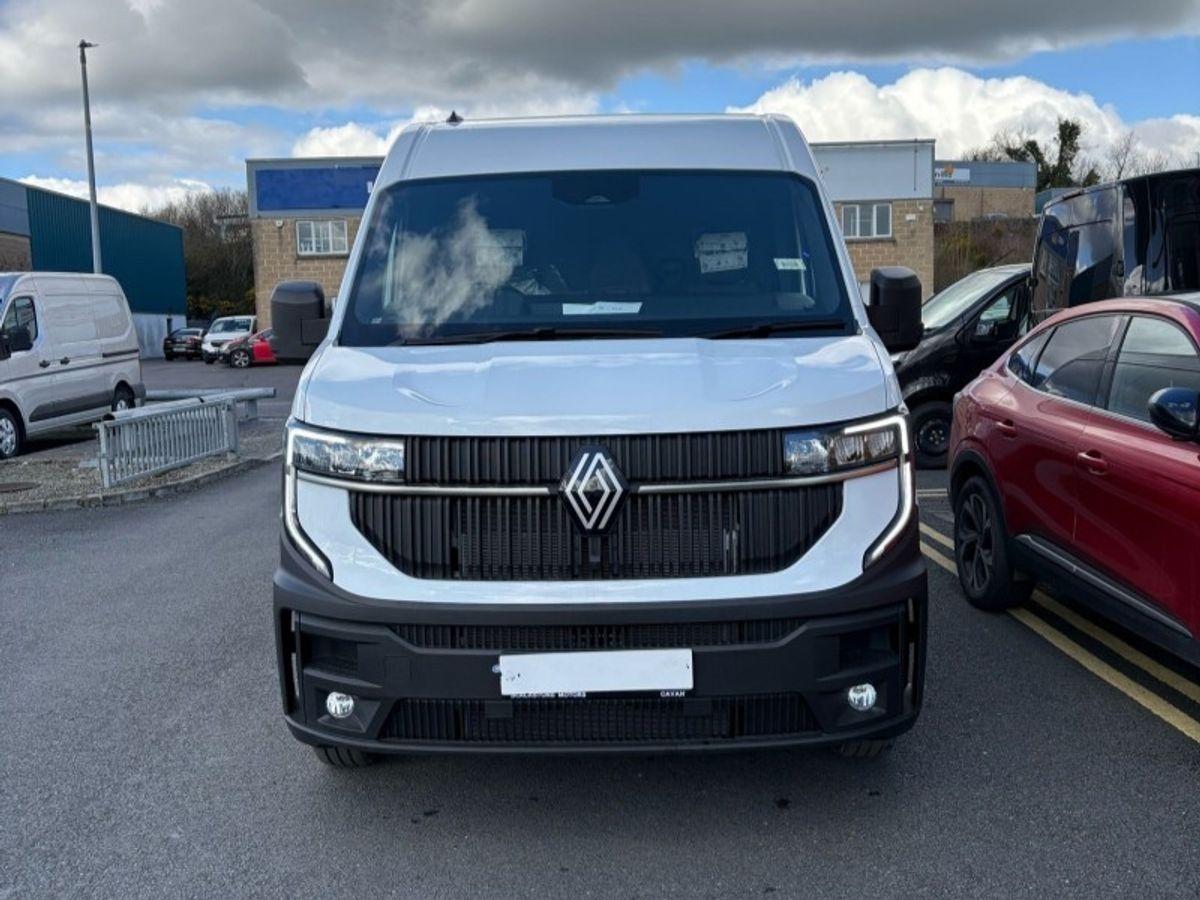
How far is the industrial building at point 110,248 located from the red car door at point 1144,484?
3268 cm

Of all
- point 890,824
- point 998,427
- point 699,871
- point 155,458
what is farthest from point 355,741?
point 155,458

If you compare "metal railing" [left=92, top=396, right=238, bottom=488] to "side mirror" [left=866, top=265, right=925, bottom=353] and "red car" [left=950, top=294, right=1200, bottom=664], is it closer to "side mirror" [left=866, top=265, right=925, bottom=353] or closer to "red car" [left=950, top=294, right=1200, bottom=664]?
"red car" [left=950, top=294, right=1200, bottom=664]

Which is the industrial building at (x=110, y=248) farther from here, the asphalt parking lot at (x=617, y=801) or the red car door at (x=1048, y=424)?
the red car door at (x=1048, y=424)

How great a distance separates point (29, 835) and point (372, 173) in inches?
1664

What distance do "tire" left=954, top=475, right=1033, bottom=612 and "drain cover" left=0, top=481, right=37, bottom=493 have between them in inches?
358

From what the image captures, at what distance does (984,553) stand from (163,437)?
901cm

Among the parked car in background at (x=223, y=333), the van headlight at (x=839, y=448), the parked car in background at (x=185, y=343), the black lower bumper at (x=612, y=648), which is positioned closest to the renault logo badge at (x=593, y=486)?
the black lower bumper at (x=612, y=648)

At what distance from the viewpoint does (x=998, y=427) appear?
5941 millimetres

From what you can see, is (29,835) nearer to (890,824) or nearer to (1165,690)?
(890,824)

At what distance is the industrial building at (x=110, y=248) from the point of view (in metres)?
40.8

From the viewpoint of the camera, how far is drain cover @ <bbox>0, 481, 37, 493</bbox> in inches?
445

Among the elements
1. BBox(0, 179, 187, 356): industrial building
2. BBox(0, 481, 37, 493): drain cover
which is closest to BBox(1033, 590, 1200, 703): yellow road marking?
BBox(0, 481, 37, 493): drain cover

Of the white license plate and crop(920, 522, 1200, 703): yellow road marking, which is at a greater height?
the white license plate

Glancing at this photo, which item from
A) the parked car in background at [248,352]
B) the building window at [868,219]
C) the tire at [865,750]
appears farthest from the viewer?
the building window at [868,219]
